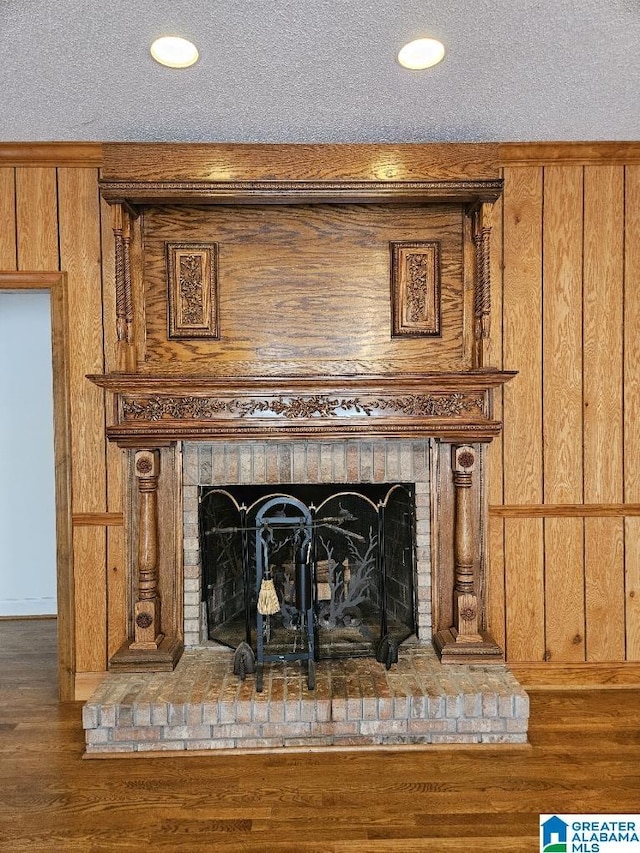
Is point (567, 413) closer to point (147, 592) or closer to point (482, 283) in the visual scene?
point (482, 283)

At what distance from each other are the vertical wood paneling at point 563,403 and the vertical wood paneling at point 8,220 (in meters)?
2.50

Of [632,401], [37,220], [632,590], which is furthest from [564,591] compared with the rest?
[37,220]

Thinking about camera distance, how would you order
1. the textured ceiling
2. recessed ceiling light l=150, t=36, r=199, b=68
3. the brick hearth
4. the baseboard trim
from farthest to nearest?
the baseboard trim
the brick hearth
recessed ceiling light l=150, t=36, r=199, b=68
the textured ceiling

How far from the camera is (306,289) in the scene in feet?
8.89

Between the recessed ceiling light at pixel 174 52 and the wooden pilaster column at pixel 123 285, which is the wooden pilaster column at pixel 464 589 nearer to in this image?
the wooden pilaster column at pixel 123 285

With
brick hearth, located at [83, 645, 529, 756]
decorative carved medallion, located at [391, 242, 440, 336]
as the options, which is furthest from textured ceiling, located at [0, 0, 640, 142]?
brick hearth, located at [83, 645, 529, 756]

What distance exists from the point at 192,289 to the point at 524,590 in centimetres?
213

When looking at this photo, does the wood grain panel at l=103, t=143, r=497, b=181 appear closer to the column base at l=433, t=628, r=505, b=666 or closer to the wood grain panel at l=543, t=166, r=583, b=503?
the wood grain panel at l=543, t=166, r=583, b=503

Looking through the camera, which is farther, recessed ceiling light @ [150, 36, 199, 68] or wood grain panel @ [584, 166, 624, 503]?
wood grain panel @ [584, 166, 624, 503]

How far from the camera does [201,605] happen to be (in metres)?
2.78

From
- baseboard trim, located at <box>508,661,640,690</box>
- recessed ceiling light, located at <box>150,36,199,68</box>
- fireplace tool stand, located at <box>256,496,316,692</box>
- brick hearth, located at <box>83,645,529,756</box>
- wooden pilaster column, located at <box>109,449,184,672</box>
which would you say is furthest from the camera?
baseboard trim, located at <box>508,661,640,690</box>

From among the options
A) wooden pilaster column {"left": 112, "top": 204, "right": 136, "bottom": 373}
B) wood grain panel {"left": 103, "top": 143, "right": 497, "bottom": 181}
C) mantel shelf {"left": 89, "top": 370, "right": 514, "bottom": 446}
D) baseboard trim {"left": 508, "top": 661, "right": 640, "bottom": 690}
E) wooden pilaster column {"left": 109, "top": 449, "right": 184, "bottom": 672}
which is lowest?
baseboard trim {"left": 508, "top": 661, "right": 640, "bottom": 690}

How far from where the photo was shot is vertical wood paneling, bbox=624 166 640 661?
2754mm

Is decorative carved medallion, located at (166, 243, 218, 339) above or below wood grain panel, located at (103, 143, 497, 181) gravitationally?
below
